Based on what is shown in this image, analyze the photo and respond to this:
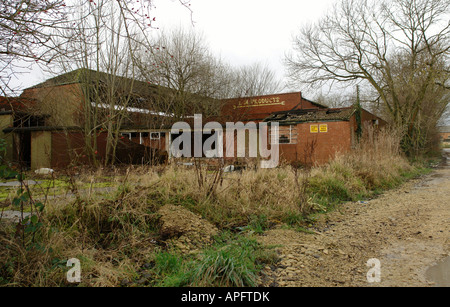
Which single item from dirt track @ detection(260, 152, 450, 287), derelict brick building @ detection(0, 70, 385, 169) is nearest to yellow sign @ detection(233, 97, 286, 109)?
derelict brick building @ detection(0, 70, 385, 169)

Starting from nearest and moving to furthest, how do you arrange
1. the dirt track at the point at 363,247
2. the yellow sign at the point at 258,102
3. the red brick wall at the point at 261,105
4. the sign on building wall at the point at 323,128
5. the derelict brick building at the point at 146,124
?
the dirt track at the point at 363,247 → the derelict brick building at the point at 146,124 → the sign on building wall at the point at 323,128 → the red brick wall at the point at 261,105 → the yellow sign at the point at 258,102

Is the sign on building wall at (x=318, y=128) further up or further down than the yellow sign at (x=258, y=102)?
further down

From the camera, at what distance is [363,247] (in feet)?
12.8

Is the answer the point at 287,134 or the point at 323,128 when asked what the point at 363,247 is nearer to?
the point at 323,128

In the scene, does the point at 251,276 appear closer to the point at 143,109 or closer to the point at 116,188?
the point at 116,188

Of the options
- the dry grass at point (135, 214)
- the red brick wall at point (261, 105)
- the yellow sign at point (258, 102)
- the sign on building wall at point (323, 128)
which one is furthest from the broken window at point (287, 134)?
the dry grass at point (135, 214)

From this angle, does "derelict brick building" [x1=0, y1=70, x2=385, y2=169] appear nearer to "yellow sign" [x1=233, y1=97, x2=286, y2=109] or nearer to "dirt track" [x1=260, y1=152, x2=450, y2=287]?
"yellow sign" [x1=233, y1=97, x2=286, y2=109]

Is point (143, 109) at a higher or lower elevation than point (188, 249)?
higher

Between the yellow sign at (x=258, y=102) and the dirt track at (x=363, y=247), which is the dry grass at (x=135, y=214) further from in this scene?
the yellow sign at (x=258, y=102)

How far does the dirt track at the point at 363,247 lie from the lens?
2.94 meters

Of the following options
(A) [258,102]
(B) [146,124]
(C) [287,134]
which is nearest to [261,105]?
(A) [258,102]
